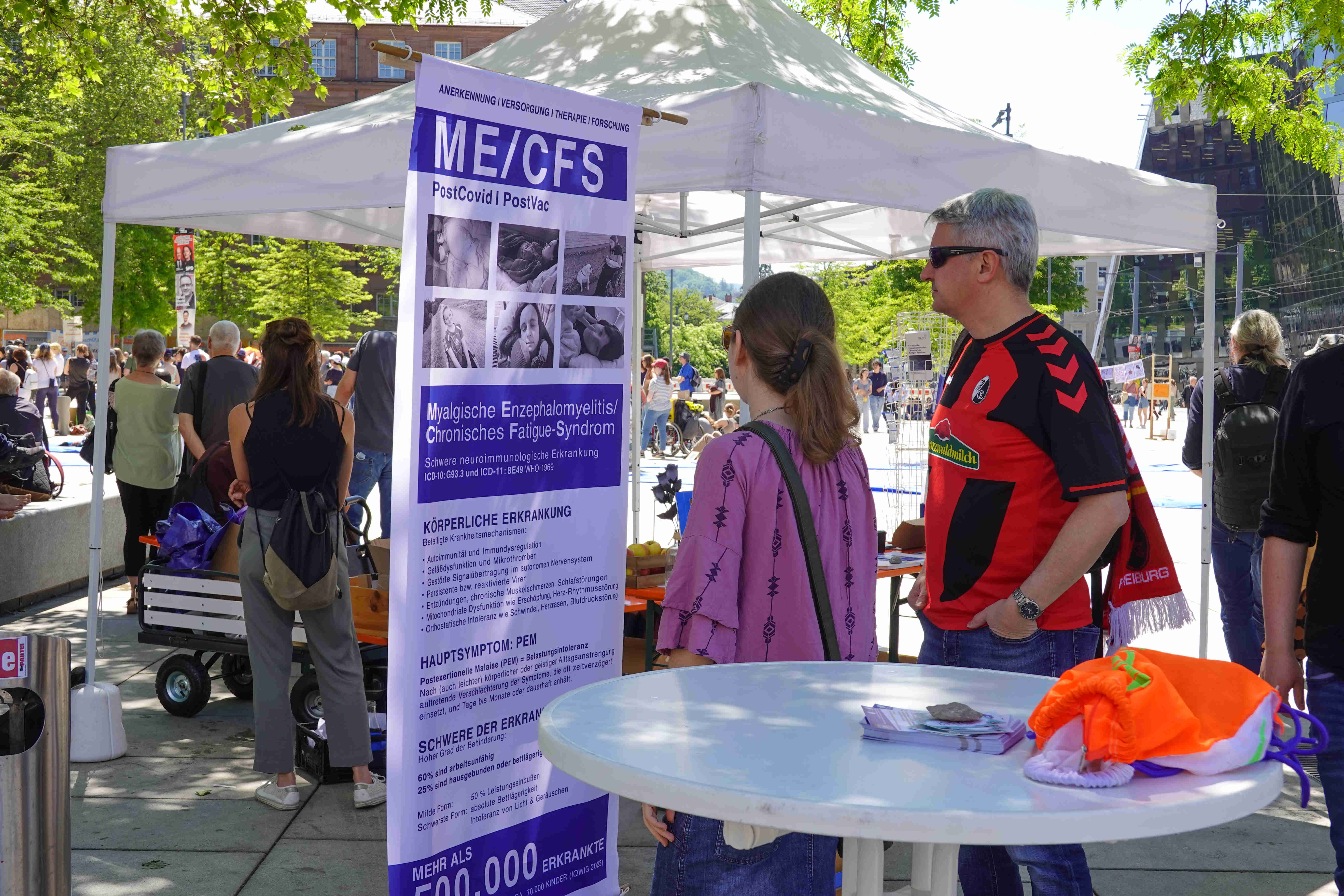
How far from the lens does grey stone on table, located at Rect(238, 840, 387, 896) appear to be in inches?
153

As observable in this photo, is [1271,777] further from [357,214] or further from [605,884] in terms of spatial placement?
[357,214]

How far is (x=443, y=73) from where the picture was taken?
2.79 m

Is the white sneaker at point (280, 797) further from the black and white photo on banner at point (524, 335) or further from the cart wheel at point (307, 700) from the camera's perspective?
the black and white photo on banner at point (524, 335)

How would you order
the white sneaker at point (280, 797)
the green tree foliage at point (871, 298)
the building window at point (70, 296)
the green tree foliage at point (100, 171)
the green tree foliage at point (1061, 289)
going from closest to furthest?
the white sneaker at point (280, 797) < the green tree foliage at point (871, 298) < the green tree foliage at point (1061, 289) < the green tree foliage at point (100, 171) < the building window at point (70, 296)

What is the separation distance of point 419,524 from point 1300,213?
2687 inches

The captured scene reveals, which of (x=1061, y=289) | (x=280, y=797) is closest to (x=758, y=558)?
(x=280, y=797)

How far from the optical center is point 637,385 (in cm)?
851

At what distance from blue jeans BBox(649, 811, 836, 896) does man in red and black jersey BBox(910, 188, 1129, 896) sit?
69cm

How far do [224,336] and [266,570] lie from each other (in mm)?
3165

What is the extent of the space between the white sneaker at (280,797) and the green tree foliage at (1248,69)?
23.7ft

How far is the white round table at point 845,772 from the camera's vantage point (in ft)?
4.86

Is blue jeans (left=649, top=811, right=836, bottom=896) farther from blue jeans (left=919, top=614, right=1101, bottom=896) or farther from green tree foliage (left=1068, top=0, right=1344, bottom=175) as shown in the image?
green tree foliage (left=1068, top=0, right=1344, bottom=175)

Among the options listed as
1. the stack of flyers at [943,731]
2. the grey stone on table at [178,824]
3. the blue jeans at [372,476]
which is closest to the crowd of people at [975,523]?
the stack of flyers at [943,731]

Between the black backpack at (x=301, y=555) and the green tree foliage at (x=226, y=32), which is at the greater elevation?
the green tree foliage at (x=226, y=32)
